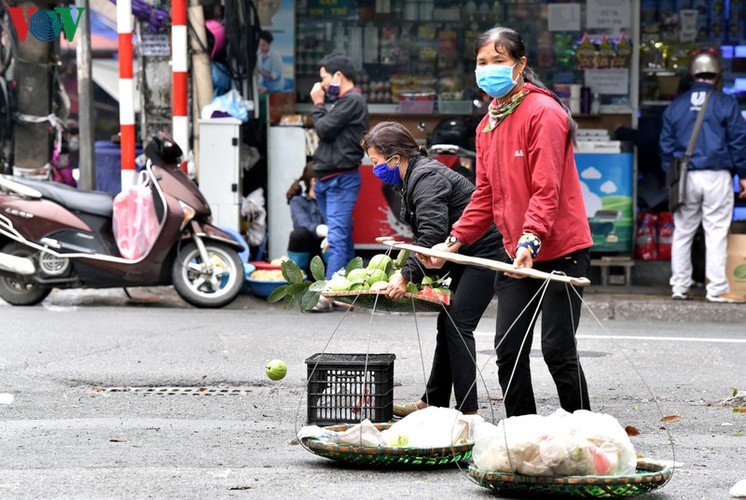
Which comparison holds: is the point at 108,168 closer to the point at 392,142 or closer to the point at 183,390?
the point at 183,390

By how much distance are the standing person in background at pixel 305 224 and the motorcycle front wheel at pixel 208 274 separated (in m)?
0.86

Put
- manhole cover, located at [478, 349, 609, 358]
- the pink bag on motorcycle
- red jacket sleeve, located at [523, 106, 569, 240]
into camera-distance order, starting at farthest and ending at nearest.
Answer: the pink bag on motorcycle → manhole cover, located at [478, 349, 609, 358] → red jacket sleeve, located at [523, 106, 569, 240]

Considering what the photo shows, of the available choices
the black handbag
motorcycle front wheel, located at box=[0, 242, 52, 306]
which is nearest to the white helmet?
the black handbag

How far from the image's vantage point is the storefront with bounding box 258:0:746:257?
13828mm

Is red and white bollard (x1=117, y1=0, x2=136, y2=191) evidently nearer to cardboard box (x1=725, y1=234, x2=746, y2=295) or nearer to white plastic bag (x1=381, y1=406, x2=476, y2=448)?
cardboard box (x1=725, y1=234, x2=746, y2=295)

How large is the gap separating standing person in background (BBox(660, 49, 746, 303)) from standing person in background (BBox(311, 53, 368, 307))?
2.97 metres

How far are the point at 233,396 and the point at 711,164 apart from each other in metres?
5.93

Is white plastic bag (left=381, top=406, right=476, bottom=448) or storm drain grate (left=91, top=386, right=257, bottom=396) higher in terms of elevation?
white plastic bag (left=381, top=406, right=476, bottom=448)

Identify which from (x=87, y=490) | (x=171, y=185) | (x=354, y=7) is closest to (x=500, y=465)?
(x=87, y=490)

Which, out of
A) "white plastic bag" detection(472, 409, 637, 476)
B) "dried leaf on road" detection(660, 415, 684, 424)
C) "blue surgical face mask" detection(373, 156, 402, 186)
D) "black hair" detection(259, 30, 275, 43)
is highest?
"black hair" detection(259, 30, 275, 43)

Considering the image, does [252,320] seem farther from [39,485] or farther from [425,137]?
[39,485]

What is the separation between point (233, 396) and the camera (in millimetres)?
7363

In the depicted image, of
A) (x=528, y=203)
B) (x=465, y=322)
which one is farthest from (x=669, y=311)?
(x=528, y=203)

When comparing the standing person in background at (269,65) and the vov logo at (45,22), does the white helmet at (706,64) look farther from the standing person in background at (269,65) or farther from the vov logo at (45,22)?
the vov logo at (45,22)
